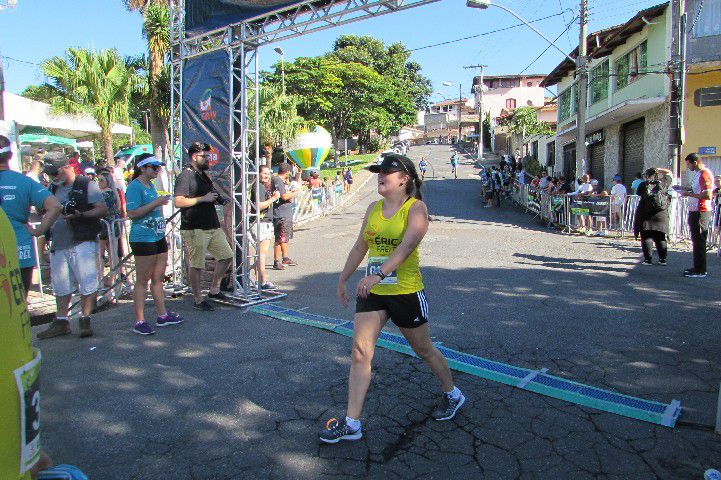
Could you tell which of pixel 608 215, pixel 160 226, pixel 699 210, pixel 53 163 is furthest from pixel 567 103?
pixel 53 163

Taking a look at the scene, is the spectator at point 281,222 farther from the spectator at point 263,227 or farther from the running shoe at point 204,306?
the running shoe at point 204,306

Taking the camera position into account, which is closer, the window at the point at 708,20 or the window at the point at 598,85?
the window at the point at 708,20

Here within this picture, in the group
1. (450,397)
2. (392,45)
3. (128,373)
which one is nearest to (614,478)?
(450,397)

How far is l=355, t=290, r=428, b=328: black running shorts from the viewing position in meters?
3.25

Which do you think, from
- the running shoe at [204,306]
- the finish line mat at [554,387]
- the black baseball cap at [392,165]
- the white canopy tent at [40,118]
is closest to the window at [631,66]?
the finish line mat at [554,387]

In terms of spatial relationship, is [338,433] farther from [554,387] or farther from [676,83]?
[676,83]

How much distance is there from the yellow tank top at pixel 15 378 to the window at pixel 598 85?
24.8m

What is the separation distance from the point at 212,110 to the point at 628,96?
17803 mm

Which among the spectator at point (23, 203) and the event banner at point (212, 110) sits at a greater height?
the event banner at point (212, 110)

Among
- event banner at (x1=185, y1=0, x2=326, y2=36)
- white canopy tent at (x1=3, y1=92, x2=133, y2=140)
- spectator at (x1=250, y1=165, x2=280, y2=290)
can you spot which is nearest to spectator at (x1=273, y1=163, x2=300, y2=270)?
spectator at (x1=250, y1=165, x2=280, y2=290)

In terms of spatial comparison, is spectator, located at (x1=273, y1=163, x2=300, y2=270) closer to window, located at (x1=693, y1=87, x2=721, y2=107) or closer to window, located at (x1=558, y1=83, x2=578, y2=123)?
window, located at (x1=693, y1=87, x2=721, y2=107)

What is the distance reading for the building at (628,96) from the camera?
1681cm

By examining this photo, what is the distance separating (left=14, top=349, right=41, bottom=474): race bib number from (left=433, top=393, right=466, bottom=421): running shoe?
8.44 feet

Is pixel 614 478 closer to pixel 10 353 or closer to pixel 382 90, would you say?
pixel 10 353
